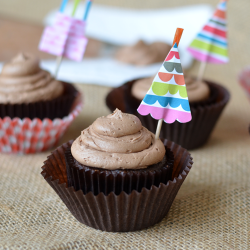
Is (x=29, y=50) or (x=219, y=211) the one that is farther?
(x=29, y=50)

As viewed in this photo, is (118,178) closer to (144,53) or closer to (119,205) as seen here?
(119,205)

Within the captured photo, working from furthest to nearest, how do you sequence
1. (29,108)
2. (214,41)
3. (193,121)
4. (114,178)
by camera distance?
1. (214,41)
2. (193,121)
3. (29,108)
4. (114,178)

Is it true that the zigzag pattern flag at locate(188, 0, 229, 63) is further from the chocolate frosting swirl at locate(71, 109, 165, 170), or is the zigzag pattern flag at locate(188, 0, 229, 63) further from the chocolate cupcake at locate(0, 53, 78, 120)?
the chocolate frosting swirl at locate(71, 109, 165, 170)

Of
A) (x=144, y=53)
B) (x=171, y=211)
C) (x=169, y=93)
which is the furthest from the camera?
(x=144, y=53)

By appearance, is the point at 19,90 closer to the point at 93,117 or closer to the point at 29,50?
the point at 93,117

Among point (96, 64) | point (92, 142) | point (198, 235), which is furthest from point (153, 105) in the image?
point (96, 64)

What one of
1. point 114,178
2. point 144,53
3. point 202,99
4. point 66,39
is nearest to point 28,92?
point 66,39
